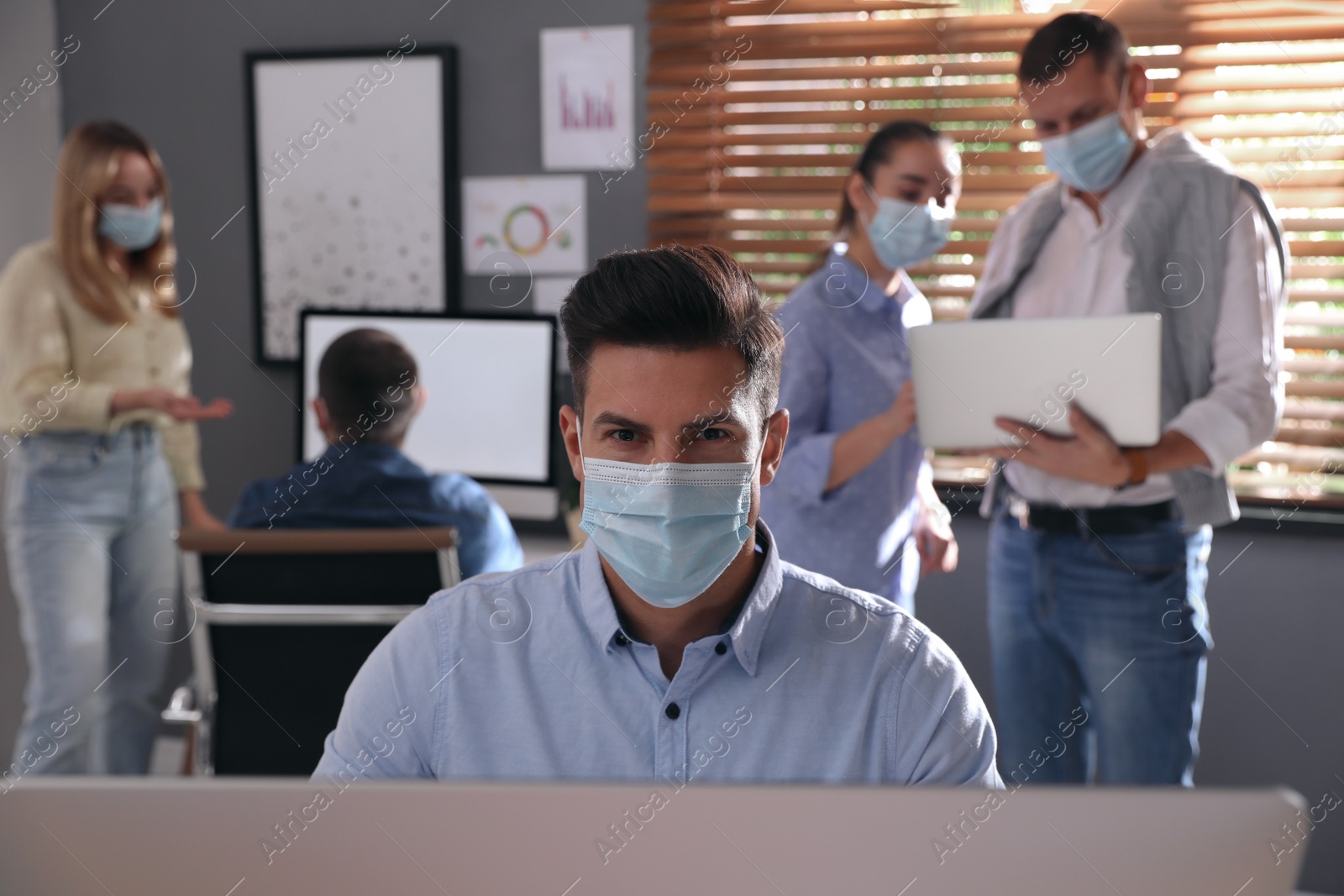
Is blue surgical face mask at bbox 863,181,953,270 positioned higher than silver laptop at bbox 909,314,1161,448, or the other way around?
blue surgical face mask at bbox 863,181,953,270

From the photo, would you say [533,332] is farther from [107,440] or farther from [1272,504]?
[1272,504]

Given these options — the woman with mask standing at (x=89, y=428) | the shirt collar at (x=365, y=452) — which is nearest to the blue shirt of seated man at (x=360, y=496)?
the shirt collar at (x=365, y=452)

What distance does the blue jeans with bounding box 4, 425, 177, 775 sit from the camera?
246 cm

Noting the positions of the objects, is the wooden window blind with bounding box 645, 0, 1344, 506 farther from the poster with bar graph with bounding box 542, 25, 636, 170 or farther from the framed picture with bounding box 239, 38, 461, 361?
the framed picture with bounding box 239, 38, 461, 361

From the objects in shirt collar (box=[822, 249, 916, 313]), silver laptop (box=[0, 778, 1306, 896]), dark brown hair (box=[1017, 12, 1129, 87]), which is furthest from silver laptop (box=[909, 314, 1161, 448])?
silver laptop (box=[0, 778, 1306, 896])

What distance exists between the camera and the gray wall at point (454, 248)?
2480 millimetres

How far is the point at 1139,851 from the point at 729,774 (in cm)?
50

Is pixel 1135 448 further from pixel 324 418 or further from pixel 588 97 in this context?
pixel 588 97

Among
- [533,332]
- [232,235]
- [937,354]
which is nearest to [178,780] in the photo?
[937,354]

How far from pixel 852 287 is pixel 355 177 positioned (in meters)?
1.69

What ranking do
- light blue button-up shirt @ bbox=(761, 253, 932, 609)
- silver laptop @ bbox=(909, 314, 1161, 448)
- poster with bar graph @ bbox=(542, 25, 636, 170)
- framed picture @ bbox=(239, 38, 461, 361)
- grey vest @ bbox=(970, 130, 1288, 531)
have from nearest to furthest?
1. silver laptop @ bbox=(909, 314, 1161, 448)
2. grey vest @ bbox=(970, 130, 1288, 531)
3. light blue button-up shirt @ bbox=(761, 253, 932, 609)
4. poster with bar graph @ bbox=(542, 25, 636, 170)
5. framed picture @ bbox=(239, 38, 461, 361)

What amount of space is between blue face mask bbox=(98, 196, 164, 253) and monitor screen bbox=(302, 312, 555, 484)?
52 cm

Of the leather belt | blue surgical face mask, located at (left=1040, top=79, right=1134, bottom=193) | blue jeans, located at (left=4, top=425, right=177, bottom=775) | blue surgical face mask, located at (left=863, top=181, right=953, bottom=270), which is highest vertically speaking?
blue surgical face mask, located at (left=1040, top=79, right=1134, bottom=193)

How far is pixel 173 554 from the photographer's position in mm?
2734
